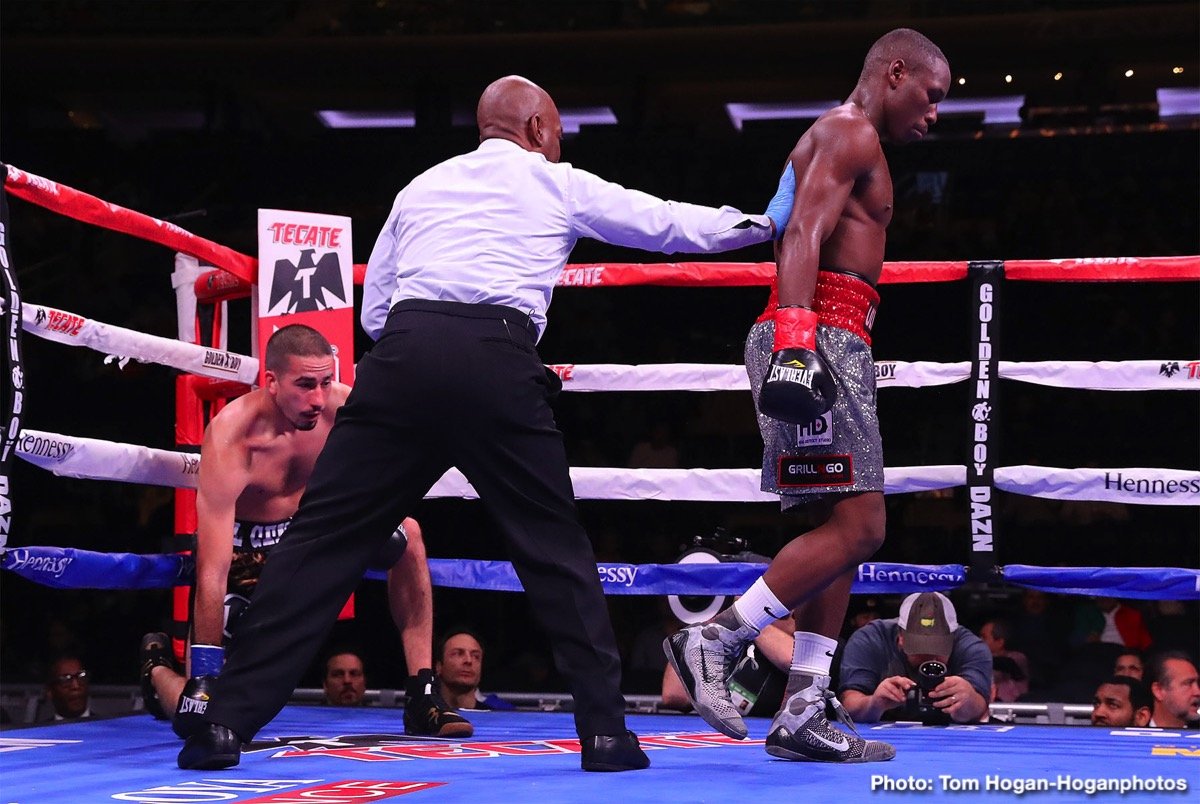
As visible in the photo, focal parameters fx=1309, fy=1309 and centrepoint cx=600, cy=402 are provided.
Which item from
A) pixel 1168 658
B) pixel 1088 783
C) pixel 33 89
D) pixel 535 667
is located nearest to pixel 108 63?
pixel 33 89

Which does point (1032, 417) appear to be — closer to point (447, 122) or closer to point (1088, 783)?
point (447, 122)

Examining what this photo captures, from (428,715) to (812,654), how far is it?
871mm

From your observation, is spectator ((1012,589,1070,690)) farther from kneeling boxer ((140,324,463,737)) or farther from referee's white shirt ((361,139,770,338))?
referee's white shirt ((361,139,770,338))

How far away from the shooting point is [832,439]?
2.33 metres

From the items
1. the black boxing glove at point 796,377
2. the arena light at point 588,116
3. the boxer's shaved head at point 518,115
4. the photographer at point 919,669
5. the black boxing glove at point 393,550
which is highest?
the arena light at point 588,116

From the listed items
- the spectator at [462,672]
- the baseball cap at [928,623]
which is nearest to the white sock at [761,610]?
the baseball cap at [928,623]

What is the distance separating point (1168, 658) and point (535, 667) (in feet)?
11.4

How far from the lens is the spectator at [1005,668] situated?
16.9ft

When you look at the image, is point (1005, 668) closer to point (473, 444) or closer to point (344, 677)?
point (344, 677)

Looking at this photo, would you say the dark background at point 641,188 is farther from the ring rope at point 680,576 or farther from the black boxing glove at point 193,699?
the black boxing glove at point 193,699

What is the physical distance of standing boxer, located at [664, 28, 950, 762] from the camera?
2.25 metres

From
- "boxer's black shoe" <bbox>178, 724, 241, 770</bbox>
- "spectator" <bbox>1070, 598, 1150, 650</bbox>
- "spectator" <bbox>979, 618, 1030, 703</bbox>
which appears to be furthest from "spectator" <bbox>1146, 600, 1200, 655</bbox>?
"boxer's black shoe" <bbox>178, 724, 241, 770</bbox>

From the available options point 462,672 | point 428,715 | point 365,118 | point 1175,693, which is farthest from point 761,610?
point 365,118

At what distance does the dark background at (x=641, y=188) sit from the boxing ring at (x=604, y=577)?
3030 millimetres
